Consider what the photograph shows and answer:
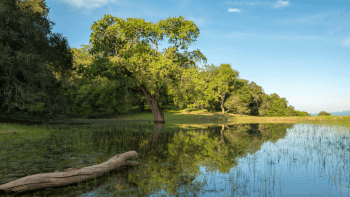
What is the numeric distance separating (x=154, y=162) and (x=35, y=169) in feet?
13.5

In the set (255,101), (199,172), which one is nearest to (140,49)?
(199,172)

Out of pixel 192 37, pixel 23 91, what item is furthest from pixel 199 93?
pixel 23 91

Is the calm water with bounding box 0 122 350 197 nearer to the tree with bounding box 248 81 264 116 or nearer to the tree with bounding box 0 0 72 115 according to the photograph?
the tree with bounding box 0 0 72 115

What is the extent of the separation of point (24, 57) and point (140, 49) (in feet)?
45.4

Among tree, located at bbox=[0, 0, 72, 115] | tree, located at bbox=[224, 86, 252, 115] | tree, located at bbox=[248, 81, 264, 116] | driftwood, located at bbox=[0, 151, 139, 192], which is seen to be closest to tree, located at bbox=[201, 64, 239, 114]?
tree, located at bbox=[224, 86, 252, 115]

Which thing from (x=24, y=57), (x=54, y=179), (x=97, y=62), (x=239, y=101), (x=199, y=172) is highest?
(x=97, y=62)

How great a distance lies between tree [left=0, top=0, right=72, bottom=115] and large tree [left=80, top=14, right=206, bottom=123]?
21.5ft

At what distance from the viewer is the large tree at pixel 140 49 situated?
28.3 m

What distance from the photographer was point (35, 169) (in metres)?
7.02

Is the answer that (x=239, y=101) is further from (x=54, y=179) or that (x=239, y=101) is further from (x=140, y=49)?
(x=54, y=179)

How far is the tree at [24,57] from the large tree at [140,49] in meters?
6.54

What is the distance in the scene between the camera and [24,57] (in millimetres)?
19234

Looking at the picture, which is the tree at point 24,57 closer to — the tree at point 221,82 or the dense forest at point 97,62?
the dense forest at point 97,62

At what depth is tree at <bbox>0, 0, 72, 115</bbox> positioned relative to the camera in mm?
19500
